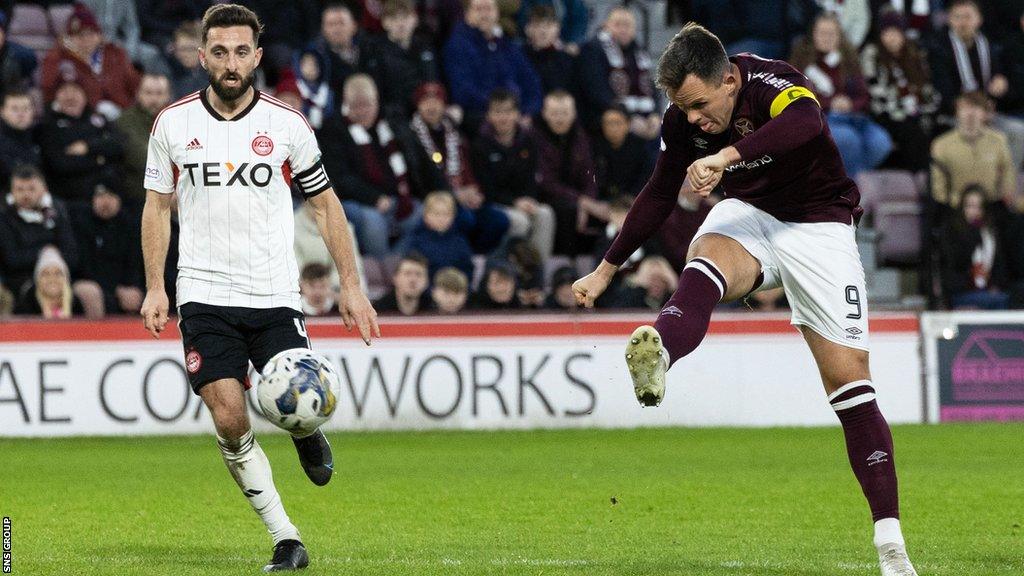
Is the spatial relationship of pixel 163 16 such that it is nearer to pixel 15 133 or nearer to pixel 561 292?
pixel 15 133

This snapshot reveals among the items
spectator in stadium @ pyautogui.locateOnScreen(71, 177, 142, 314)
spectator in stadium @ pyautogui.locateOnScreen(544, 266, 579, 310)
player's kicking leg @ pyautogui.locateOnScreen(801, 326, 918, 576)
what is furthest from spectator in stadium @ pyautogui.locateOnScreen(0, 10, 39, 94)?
player's kicking leg @ pyautogui.locateOnScreen(801, 326, 918, 576)

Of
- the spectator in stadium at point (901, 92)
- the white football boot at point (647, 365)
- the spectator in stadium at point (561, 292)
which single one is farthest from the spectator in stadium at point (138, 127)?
the white football boot at point (647, 365)

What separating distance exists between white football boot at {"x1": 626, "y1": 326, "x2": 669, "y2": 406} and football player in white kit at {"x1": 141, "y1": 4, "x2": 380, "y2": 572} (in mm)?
1450

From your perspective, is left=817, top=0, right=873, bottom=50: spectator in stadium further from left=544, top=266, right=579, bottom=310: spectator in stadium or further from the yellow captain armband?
the yellow captain armband

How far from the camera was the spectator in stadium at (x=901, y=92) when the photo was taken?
58.7 ft

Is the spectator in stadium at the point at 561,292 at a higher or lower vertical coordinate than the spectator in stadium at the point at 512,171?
lower

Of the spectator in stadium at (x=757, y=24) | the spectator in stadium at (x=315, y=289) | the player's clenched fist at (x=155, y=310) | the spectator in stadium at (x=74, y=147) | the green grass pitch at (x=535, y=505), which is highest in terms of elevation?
the spectator in stadium at (x=757, y=24)

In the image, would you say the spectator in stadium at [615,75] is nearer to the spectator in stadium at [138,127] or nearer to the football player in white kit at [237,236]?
the spectator in stadium at [138,127]

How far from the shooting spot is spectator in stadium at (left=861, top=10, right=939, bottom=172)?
1791cm

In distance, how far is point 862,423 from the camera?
260 inches

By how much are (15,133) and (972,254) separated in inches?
360

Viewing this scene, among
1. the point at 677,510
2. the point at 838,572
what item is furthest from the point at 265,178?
the point at 677,510

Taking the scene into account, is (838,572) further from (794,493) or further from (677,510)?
(794,493)

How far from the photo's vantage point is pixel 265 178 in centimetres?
695
